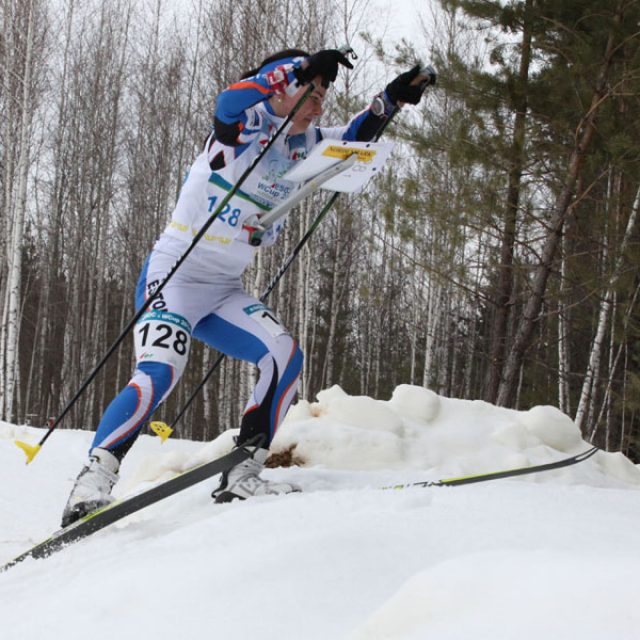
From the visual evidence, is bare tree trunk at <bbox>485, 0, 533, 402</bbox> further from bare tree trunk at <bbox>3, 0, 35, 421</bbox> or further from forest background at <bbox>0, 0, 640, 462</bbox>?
bare tree trunk at <bbox>3, 0, 35, 421</bbox>

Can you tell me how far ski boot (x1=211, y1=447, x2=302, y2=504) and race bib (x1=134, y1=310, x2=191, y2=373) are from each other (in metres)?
Result: 0.46

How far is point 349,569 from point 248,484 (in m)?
1.24

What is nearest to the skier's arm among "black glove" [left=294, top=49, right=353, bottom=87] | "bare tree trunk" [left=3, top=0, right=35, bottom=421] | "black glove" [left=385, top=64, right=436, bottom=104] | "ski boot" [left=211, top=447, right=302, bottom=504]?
"black glove" [left=385, top=64, right=436, bottom=104]

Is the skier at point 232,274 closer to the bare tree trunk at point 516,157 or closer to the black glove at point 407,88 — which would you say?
the black glove at point 407,88

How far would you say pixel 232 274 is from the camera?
3.04 m

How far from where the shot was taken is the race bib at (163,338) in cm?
281

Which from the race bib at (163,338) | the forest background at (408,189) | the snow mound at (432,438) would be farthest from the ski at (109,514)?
the forest background at (408,189)

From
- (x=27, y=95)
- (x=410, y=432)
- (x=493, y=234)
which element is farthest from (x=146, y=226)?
(x=410, y=432)

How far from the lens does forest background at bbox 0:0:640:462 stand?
738cm

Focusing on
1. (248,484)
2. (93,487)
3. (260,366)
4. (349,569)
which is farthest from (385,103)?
(349,569)

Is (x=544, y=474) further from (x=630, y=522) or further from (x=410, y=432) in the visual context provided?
(x=630, y=522)

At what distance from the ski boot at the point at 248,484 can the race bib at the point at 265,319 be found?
49 centimetres

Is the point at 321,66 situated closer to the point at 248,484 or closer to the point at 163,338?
the point at 163,338

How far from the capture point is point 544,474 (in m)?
4.03
